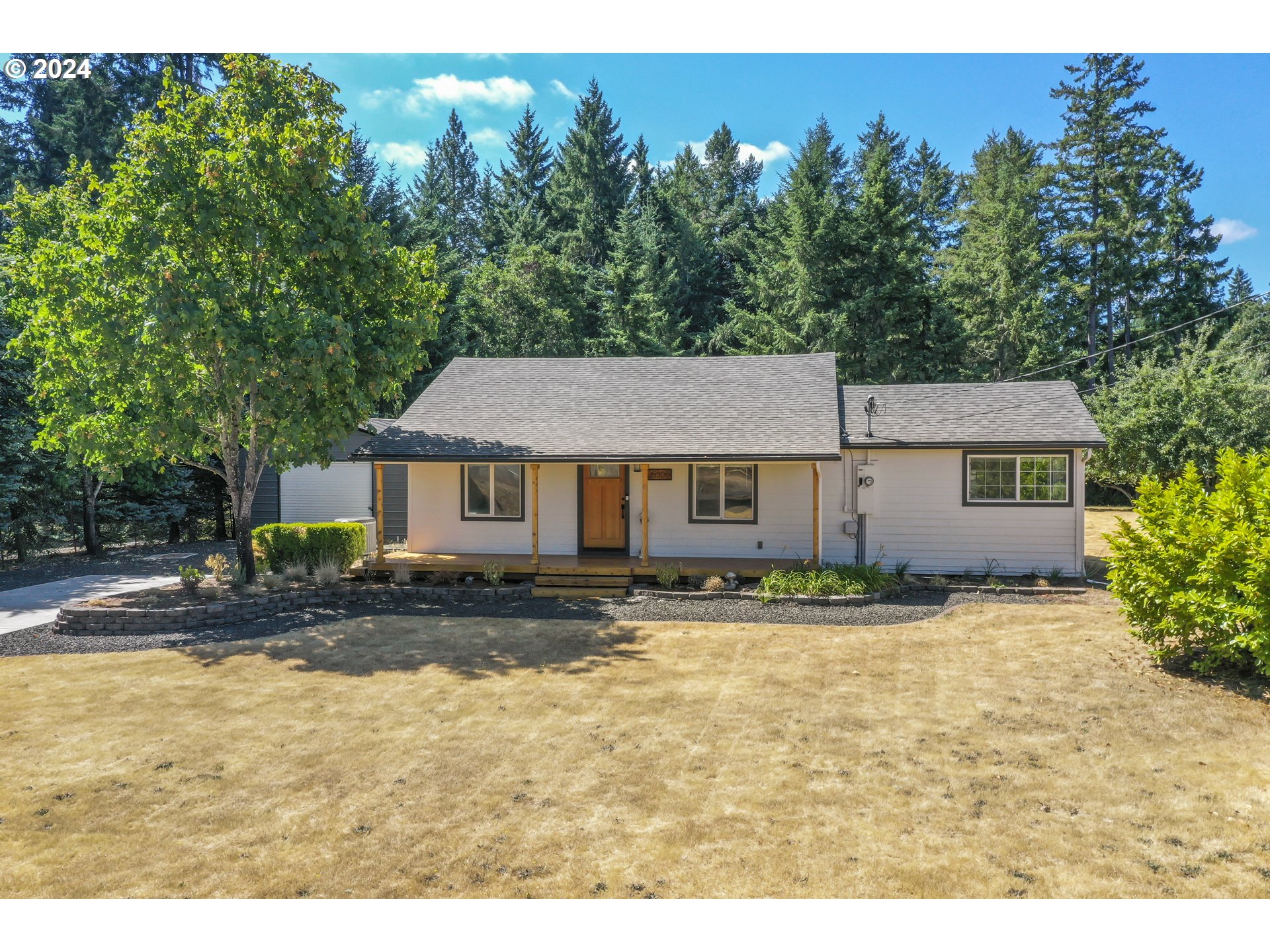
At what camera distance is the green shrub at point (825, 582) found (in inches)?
447

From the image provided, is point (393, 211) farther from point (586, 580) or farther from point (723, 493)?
point (586, 580)

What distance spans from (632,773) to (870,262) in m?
26.3

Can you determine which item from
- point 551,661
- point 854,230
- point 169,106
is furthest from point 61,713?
point 854,230

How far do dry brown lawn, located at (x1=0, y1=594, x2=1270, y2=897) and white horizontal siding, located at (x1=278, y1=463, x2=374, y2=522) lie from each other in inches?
390

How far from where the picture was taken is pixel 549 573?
40.4ft

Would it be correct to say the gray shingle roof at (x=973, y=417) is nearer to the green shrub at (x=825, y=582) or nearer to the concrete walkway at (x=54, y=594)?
the green shrub at (x=825, y=582)

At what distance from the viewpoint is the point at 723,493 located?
1337 cm

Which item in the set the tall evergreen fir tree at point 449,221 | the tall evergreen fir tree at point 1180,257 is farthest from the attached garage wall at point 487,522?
the tall evergreen fir tree at point 1180,257

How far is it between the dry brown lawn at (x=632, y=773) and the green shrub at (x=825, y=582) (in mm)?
2415

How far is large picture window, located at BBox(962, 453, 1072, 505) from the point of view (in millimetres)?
12766

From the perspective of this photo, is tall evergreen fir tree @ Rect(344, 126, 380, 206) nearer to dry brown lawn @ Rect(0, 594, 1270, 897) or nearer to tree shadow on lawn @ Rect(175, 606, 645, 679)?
tree shadow on lawn @ Rect(175, 606, 645, 679)

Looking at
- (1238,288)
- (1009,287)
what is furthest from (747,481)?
(1238,288)

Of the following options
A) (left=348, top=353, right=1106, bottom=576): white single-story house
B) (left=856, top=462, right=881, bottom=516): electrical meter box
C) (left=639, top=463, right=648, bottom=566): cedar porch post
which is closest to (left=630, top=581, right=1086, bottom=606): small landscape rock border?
(left=639, top=463, right=648, bottom=566): cedar porch post

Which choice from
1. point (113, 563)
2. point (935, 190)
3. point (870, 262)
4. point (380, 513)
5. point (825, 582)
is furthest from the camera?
point (935, 190)
